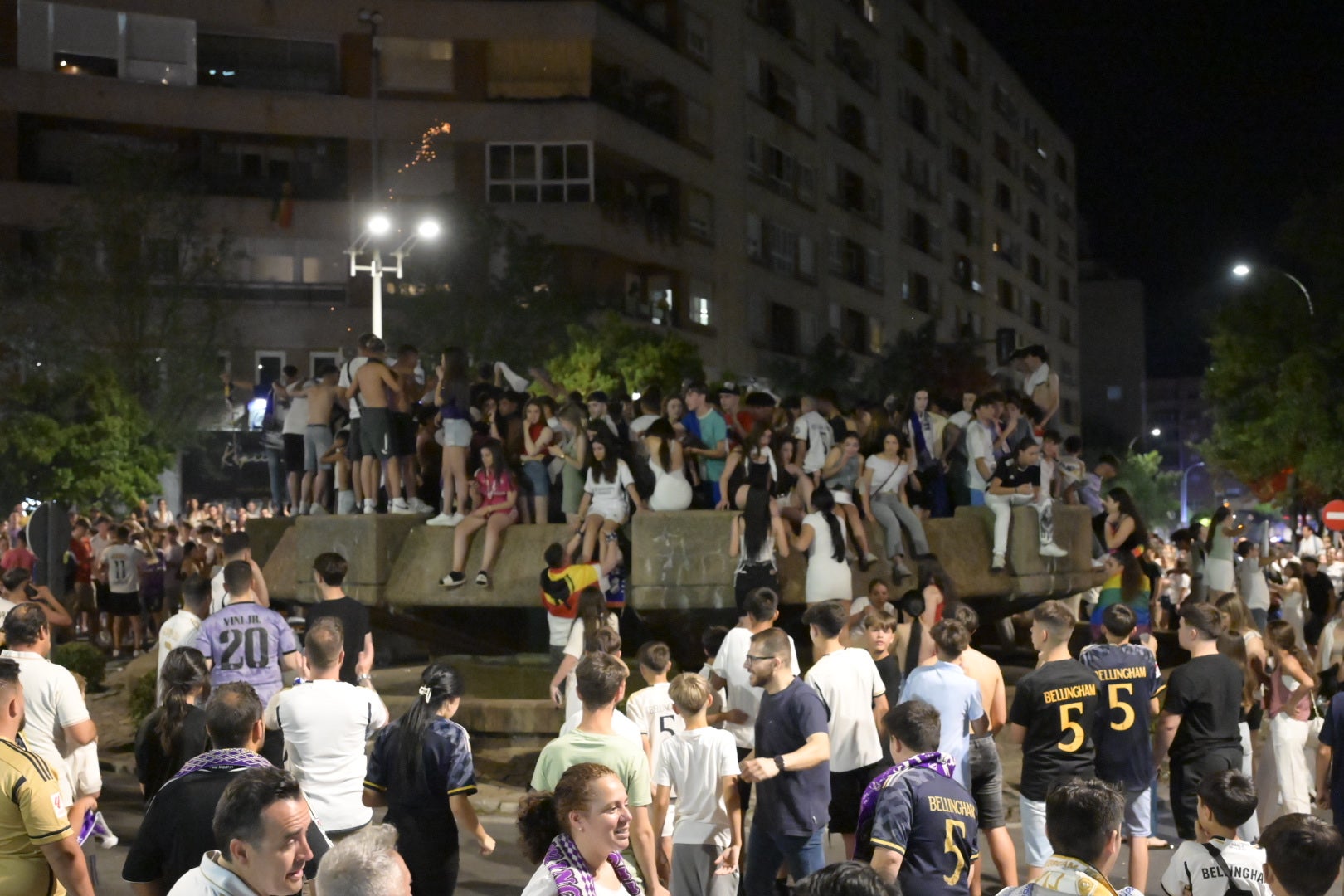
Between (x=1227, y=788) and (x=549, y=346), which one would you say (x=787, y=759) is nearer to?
(x=1227, y=788)

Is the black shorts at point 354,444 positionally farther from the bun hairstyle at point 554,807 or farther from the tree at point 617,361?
the tree at point 617,361

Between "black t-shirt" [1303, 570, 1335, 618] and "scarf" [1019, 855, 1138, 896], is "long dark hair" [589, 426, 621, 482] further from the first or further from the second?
"black t-shirt" [1303, 570, 1335, 618]

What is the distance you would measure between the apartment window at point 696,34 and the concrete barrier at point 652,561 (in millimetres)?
31436

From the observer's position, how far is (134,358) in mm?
34000

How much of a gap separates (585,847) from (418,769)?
178 cm

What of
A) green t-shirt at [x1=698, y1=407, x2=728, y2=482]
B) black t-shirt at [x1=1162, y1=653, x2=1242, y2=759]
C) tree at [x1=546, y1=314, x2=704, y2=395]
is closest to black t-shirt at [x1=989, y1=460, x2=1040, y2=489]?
green t-shirt at [x1=698, y1=407, x2=728, y2=482]

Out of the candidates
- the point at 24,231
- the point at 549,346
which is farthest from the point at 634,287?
the point at 24,231

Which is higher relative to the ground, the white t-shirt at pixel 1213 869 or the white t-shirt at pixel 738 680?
the white t-shirt at pixel 738 680

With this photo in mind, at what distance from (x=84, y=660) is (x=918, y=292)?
48750 millimetres

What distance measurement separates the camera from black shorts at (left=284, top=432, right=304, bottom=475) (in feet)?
49.5

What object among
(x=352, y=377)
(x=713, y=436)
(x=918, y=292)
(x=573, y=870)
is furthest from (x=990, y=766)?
(x=918, y=292)

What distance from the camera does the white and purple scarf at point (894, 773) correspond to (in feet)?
17.0

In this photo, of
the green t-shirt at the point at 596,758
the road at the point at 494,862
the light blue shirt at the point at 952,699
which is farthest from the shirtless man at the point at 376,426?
the green t-shirt at the point at 596,758

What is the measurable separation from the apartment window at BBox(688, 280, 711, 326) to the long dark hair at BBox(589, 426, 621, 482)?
30.8 meters
